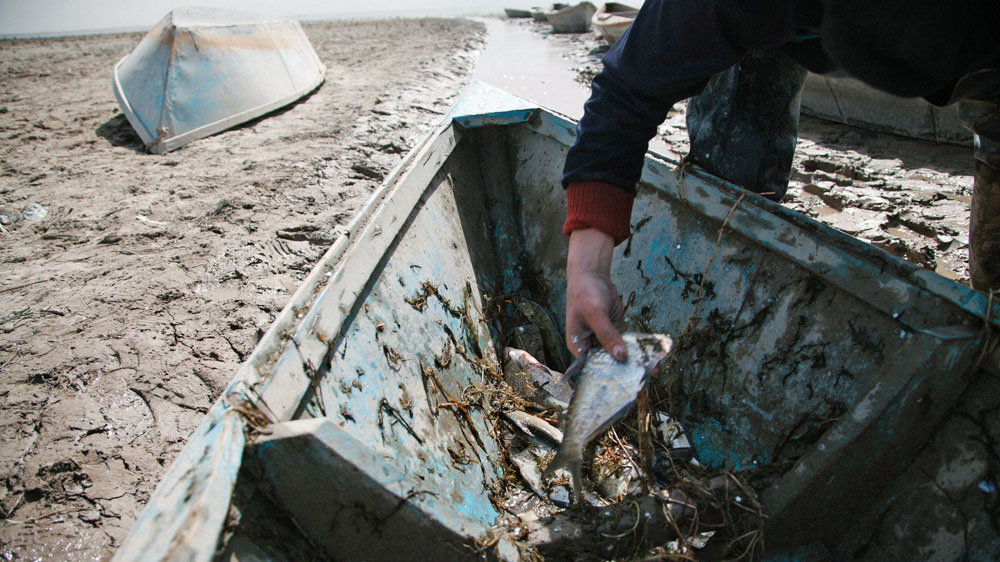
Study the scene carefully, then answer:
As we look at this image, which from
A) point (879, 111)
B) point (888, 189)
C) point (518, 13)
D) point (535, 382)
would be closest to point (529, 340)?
point (535, 382)

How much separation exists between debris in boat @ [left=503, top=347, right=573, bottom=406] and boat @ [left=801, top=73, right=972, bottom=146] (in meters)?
3.73

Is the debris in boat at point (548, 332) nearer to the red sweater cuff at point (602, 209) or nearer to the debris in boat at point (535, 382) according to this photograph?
the debris in boat at point (535, 382)

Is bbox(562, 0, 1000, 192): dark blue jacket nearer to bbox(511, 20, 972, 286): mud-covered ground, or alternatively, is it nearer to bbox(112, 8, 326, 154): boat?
bbox(511, 20, 972, 286): mud-covered ground

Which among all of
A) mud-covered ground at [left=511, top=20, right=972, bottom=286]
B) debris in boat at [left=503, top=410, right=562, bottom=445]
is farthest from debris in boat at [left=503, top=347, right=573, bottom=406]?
mud-covered ground at [left=511, top=20, right=972, bottom=286]

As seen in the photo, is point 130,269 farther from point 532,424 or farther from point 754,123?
point 754,123

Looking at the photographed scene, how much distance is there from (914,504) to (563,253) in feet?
5.44

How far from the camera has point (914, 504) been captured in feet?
4.83

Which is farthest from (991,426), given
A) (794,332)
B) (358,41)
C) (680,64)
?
(358,41)

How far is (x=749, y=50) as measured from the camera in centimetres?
146

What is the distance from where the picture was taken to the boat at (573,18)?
45.4 ft

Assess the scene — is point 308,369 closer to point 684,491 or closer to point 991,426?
point 684,491

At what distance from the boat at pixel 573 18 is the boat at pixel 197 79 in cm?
965

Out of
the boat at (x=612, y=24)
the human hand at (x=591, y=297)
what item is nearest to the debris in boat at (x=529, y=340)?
the human hand at (x=591, y=297)

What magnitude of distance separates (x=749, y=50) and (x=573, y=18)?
46.7 feet
